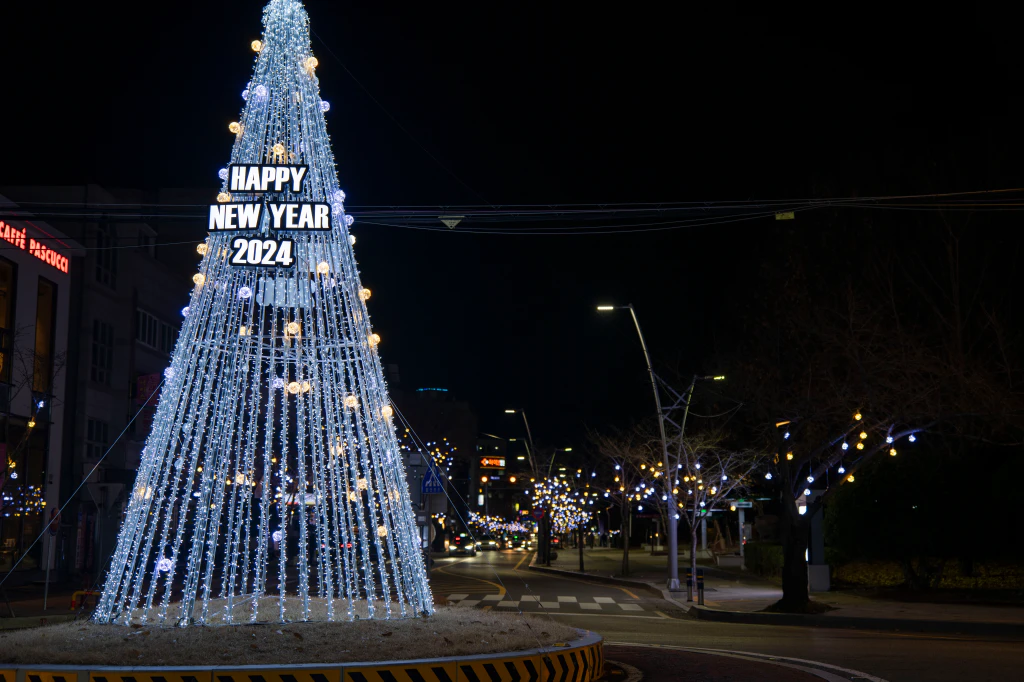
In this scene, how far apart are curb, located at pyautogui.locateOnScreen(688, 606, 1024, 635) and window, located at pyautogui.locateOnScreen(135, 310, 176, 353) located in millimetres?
31358

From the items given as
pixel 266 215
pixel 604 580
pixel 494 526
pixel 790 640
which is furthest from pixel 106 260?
pixel 494 526

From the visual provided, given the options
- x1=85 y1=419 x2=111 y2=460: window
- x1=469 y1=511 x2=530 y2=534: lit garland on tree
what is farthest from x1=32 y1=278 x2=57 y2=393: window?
x1=469 y1=511 x2=530 y2=534: lit garland on tree

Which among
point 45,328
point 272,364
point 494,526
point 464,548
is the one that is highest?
point 45,328

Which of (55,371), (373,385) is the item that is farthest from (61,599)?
(373,385)

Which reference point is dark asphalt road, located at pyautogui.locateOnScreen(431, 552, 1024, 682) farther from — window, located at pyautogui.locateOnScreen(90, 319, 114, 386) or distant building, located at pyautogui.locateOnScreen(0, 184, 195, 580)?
window, located at pyautogui.locateOnScreen(90, 319, 114, 386)

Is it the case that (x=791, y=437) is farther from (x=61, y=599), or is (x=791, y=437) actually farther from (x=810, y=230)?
(x=61, y=599)

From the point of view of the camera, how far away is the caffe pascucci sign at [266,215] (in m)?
11.9

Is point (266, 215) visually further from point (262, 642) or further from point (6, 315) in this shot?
point (6, 315)

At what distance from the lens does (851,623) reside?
69.4 ft

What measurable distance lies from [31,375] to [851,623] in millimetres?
25118

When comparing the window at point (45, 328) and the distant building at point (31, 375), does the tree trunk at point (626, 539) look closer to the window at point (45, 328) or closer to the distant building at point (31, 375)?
the distant building at point (31, 375)

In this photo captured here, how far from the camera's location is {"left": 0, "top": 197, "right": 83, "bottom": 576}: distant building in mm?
33531

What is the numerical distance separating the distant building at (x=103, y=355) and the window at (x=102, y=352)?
0.14ft

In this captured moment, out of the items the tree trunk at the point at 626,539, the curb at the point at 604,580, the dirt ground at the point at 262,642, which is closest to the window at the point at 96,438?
the curb at the point at 604,580
